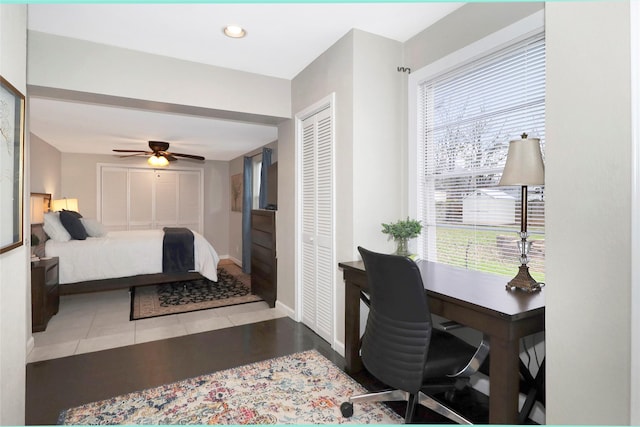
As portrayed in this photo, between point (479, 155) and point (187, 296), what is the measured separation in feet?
12.9

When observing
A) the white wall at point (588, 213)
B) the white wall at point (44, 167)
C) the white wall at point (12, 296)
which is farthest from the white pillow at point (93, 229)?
the white wall at point (588, 213)

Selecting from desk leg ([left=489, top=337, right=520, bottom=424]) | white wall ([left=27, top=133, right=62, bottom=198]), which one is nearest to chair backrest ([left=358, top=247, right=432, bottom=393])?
desk leg ([left=489, top=337, right=520, bottom=424])

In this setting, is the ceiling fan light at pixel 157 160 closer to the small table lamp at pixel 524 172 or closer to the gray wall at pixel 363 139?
the gray wall at pixel 363 139

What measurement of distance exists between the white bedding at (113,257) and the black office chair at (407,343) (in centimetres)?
356

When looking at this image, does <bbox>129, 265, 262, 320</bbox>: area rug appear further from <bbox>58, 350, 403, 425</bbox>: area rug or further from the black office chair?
the black office chair

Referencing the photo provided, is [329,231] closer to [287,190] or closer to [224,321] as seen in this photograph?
[287,190]

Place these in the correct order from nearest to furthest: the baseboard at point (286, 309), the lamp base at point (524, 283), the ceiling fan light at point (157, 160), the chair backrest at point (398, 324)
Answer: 1. the chair backrest at point (398, 324)
2. the lamp base at point (524, 283)
3. the baseboard at point (286, 309)
4. the ceiling fan light at point (157, 160)

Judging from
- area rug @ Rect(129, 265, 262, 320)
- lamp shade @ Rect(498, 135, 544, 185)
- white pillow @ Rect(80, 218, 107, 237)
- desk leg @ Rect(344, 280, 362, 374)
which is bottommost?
area rug @ Rect(129, 265, 262, 320)

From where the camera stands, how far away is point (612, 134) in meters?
1.00

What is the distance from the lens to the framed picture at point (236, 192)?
7.36 metres

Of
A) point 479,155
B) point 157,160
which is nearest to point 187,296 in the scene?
point 157,160

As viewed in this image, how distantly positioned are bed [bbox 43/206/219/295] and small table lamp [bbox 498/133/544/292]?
403 cm

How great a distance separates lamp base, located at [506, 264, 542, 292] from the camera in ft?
5.61

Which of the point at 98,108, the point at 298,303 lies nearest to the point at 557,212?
the point at 298,303
